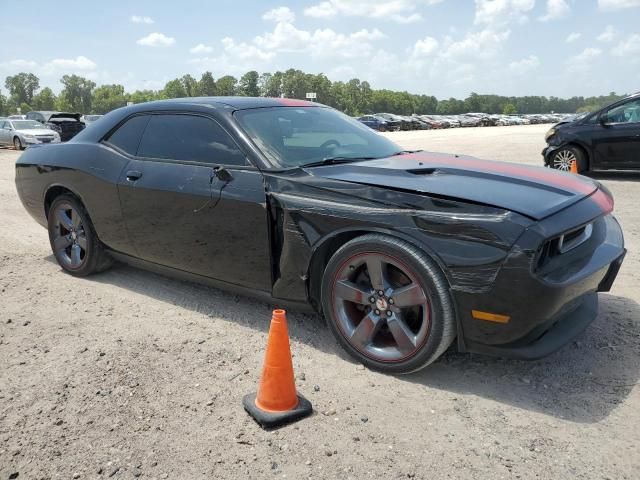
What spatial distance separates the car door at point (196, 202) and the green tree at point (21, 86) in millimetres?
145015

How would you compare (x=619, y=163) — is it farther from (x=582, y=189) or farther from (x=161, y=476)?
(x=161, y=476)

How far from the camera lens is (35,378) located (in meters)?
3.10

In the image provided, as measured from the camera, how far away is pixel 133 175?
13.4ft

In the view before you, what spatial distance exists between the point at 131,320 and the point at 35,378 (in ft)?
2.92

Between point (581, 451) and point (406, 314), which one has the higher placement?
point (406, 314)

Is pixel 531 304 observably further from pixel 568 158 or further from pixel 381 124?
pixel 381 124

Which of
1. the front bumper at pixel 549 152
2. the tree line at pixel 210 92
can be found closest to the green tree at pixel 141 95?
the tree line at pixel 210 92

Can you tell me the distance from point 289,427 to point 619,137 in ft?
30.3

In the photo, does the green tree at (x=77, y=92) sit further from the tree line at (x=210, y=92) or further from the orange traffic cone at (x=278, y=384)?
the orange traffic cone at (x=278, y=384)

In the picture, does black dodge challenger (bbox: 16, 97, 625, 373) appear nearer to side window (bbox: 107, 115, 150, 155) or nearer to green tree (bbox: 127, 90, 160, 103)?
side window (bbox: 107, 115, 150, 155)

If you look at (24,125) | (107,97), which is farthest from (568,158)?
(107,97)

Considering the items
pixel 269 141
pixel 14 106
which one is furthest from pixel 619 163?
pixel 14 106

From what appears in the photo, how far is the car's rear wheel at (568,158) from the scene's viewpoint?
10133mm

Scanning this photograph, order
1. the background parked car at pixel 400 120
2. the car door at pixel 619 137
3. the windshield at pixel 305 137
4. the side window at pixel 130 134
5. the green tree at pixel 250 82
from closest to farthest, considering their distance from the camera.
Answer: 1. the windshield at pixel 305 137
2. the side window at pixel 130 134
3. the car door at pixel 619 137
4. the background parked car at pixel 400 120
5. the green tree at pixel 250 82
